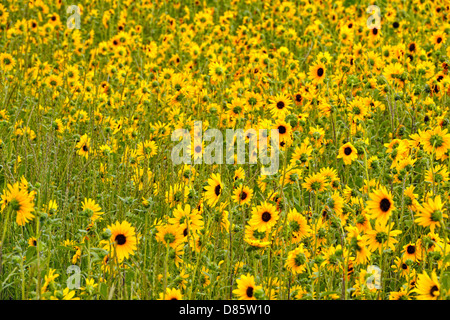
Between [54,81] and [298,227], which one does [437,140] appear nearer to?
[298,227]

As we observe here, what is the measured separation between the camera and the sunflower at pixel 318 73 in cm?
427

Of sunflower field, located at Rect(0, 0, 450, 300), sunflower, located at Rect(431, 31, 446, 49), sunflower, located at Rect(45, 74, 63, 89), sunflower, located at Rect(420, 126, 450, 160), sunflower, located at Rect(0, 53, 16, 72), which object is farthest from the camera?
sunflower, located at Rect(431, 31, 446, 49)

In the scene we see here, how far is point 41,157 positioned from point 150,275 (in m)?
1.38

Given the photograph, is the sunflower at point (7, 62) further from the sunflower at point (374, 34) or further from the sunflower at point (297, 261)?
the sunflower at point (297, 261)

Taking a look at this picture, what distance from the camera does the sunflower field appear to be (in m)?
2.30

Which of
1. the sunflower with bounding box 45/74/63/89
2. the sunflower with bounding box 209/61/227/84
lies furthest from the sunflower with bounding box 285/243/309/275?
the sunflower with bounding box 45/74/63/89

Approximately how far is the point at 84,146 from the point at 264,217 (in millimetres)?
1722

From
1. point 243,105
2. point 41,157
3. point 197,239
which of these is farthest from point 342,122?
point 41,157

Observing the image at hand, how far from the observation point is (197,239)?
2.56m

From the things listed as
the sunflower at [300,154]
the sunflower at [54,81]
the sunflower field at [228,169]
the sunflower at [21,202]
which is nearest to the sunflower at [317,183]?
the sunflower field at [228,169]

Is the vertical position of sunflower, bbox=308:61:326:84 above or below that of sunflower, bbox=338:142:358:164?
above

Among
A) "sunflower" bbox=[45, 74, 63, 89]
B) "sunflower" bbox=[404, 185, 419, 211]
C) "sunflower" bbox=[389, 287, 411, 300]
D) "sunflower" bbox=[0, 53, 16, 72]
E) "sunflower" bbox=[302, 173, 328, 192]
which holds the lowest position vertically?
"sunflower" bbox=[389, 287, 411, 300]

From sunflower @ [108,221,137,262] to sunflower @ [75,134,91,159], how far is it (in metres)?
1.34

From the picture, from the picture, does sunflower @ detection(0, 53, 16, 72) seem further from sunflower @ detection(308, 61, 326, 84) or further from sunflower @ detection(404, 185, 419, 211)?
sunflower @ detection(404, 185, 419, 211)
